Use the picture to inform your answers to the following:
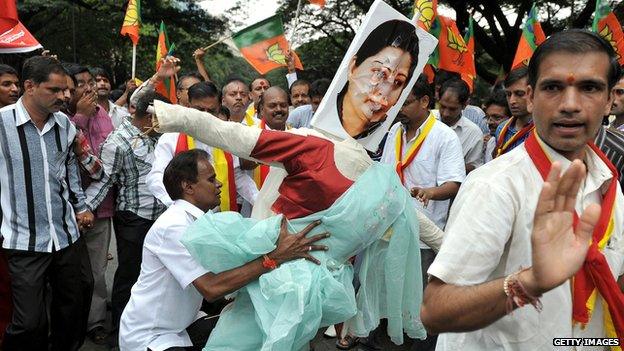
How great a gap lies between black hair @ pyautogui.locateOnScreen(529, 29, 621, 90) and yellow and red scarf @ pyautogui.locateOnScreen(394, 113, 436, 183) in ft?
8.95

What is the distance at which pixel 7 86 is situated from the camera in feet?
14.1

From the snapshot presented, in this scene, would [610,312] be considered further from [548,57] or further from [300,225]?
[300,225]

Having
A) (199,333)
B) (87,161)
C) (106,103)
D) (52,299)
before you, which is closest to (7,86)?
(87,161)

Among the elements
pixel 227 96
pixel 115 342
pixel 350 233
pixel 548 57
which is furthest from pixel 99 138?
pixel 548 57

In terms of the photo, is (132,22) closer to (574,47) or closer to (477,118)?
(477,118)

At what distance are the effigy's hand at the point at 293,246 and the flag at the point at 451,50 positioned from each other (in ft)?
18.1

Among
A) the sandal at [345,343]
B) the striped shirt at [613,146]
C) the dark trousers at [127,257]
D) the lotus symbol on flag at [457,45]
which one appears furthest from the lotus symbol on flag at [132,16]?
the striped shirt at [613,146]

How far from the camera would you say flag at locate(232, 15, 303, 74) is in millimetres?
7004

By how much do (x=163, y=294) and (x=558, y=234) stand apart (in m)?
2.03

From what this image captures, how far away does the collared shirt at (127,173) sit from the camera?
434 centimetres

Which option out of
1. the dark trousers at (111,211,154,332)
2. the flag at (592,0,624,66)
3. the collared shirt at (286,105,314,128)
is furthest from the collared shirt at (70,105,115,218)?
the flag at (592,0,624,66)

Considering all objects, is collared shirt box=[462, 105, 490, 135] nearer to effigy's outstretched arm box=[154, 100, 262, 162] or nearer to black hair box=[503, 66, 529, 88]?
black hair box=[503, 66, 529, 88]

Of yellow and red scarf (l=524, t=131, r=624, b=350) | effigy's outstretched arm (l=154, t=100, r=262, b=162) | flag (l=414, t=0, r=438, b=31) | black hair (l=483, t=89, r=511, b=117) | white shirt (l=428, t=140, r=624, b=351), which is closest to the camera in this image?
white shirt (l=428, t=140, r=624, b=351)

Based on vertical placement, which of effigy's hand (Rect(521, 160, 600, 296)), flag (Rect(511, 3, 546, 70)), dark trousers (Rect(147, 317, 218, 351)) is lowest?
dark trousers (Rect(147, 317, 218, 351))
